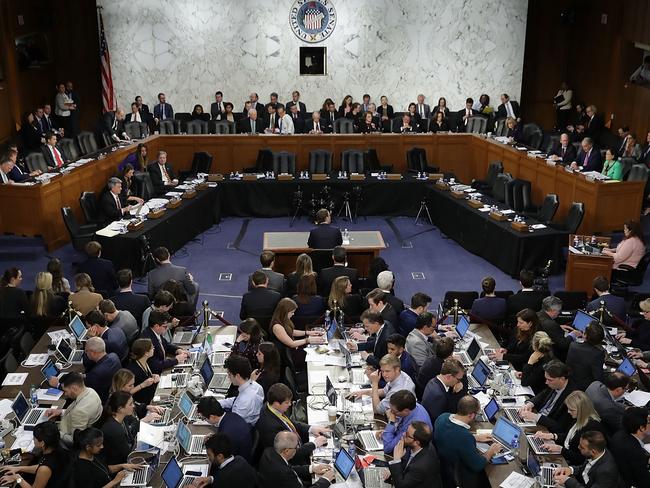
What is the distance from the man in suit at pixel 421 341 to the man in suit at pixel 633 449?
2.25 meters

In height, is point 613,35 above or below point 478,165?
above

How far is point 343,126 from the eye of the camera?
66.9 feet

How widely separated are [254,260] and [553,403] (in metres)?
8.10

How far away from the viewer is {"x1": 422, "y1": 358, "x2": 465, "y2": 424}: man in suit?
24.5 feet

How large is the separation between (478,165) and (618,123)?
5070mm

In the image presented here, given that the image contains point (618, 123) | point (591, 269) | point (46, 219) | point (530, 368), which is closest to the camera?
point (530, 368)

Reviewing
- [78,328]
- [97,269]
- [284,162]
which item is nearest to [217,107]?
[284,162]

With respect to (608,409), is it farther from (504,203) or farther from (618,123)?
(618,123)

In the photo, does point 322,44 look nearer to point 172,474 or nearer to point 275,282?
Result: point 275,282

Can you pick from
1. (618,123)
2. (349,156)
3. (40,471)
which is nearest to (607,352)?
(40,471)

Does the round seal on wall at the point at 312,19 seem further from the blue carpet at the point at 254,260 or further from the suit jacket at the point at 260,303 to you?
the suit jacket at the point at 260,303

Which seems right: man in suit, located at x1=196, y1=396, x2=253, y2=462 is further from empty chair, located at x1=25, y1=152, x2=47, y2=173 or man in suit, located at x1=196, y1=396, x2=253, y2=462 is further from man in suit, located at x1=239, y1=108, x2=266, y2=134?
man in suit, located at x1=239, y1=108, x2=266, y2=134

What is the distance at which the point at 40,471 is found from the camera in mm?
6730

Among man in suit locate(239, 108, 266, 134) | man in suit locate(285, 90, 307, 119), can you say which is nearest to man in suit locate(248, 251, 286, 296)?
man in suit locate(239, 108, 266, 134)
